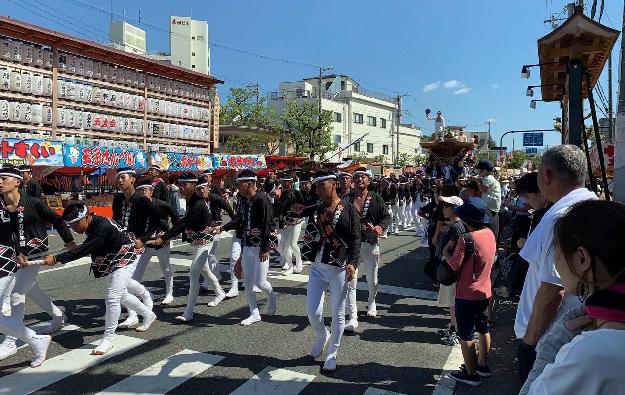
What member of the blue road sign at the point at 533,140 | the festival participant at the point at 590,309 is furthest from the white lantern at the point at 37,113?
the blue road sign at the point at 533,140

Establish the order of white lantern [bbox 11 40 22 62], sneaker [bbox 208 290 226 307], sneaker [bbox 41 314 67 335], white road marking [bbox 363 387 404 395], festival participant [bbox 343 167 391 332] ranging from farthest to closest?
white lantern [bbox 11 40 22 62] → sneaker [bbox 208 290 226 307] → festival participant [bbox 343 167 391 332] → sneaker [bbox 41 314 67 335] → white road marking [bbox 363 387 404 395]

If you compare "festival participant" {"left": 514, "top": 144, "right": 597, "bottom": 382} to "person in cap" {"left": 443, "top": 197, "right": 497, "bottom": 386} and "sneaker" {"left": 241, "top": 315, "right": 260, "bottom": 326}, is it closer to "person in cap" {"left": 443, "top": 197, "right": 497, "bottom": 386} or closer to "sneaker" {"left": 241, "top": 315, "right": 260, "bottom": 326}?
"person in cap" {"left": 443, "top": 197, "right": 497, "bottom": 386}

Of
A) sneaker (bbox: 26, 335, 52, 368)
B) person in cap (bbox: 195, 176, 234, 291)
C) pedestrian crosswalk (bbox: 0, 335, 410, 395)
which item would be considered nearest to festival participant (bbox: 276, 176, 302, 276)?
person in cap (bbox: 195, 176, 234, 291)

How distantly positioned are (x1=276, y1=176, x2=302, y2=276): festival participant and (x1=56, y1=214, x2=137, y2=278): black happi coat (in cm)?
434

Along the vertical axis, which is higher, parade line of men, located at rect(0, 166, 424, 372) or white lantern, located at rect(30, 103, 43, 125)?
white lantern, located at rect(30, 103, 43, 125)

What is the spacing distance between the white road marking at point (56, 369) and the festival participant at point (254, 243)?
59.2 inches

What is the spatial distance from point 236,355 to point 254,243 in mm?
1619

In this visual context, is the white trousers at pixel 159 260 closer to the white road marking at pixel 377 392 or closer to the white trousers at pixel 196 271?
the white trousers at pixel 196 271

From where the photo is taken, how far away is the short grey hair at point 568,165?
2553 millimetres

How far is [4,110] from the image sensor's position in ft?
58.7

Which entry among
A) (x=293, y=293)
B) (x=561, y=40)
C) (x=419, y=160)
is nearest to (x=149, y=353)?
(x=293, y=293)

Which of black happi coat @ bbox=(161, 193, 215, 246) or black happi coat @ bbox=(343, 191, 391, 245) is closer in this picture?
black happi coat @ bbox=(343, 191, 391, 245)

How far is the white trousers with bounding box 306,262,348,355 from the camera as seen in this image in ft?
15.2

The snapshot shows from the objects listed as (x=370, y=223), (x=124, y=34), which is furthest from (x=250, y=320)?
(x=124, y=34)
